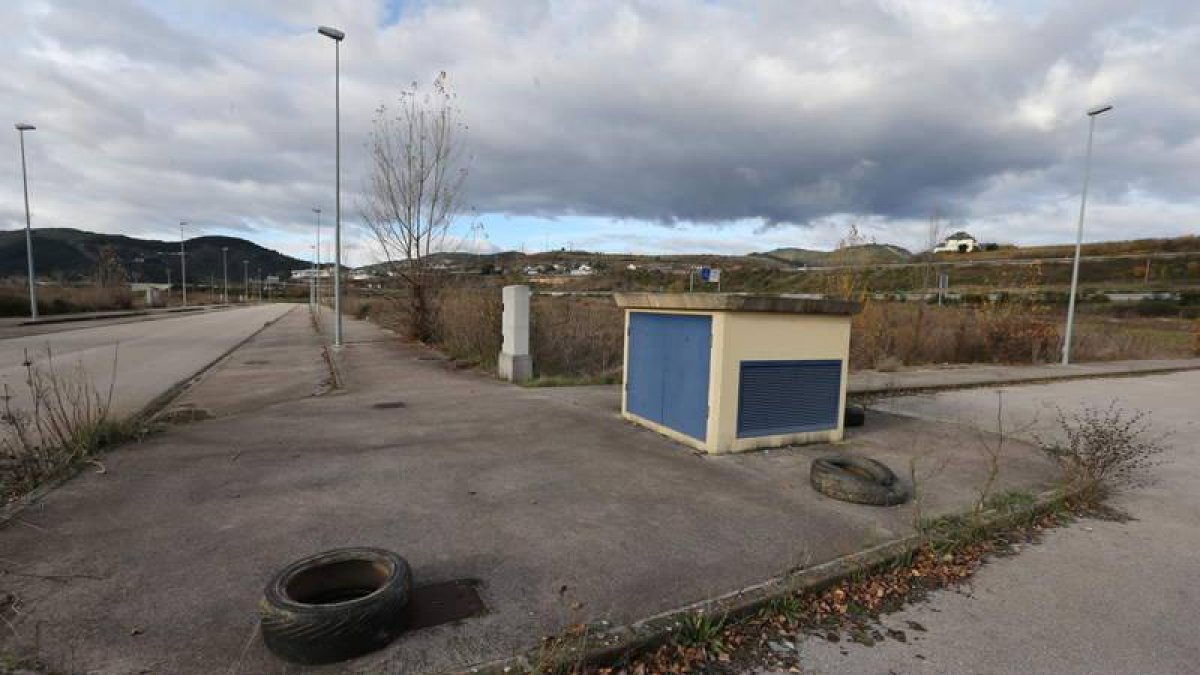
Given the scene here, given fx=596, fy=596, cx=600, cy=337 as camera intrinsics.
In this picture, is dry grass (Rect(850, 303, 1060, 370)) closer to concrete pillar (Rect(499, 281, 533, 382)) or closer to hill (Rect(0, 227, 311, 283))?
concrete pillar (Rect(499, 281, 533, 382))

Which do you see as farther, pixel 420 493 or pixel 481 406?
pixel 481 406

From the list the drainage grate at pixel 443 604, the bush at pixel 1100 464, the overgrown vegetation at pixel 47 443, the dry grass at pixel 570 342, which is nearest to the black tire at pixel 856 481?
the bush at pixel 1100 464

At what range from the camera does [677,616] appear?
3.15 m

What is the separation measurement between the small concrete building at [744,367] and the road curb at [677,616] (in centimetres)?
235

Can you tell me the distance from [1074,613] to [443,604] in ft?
11.9

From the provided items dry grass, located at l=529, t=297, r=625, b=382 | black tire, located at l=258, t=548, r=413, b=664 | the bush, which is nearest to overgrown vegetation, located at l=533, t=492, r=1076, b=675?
black tire, located at l=258, t=548, r=413, b=664

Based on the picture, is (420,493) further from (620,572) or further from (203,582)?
(620,572)

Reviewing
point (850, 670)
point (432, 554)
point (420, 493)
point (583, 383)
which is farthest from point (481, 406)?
point (850, 670)

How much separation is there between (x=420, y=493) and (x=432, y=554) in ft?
4.17

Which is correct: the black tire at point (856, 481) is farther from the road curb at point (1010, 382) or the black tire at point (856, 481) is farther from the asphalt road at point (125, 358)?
the asphalt road at point (125, 358)

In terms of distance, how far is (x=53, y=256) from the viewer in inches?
4887

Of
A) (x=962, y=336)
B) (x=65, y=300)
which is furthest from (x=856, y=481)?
(x=65, y=300)

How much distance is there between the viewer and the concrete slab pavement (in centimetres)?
299

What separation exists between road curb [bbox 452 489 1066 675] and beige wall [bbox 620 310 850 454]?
2.29 meters
